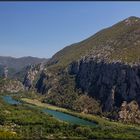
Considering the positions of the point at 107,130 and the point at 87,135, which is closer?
the point at 87,135

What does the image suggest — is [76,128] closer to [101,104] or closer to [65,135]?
[65,135]

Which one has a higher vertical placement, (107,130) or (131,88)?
(131,88)

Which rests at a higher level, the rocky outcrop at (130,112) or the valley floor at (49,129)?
the rocky outcrop at (130,112)

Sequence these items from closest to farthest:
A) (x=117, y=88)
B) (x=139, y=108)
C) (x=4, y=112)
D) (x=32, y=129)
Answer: (x=32, y=129)
(x=4, y=112)
(x=139, y=108)
(x=117, y=88)

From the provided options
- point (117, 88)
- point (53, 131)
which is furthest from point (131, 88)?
point (53, 131)

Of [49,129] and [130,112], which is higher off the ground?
[130,112]

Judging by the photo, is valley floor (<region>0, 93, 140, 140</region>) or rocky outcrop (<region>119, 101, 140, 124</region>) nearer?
valley floor (<region>0, 93, 140, 140</region>)

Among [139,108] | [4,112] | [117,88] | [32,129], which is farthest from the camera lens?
[117,88]

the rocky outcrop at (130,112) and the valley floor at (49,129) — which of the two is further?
the rocky outcrop at (130,112)

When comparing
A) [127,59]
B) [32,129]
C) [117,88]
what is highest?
[127,59]

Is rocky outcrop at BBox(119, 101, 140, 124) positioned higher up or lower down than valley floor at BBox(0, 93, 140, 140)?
higher up

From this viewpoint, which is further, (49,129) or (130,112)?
(130,112)
